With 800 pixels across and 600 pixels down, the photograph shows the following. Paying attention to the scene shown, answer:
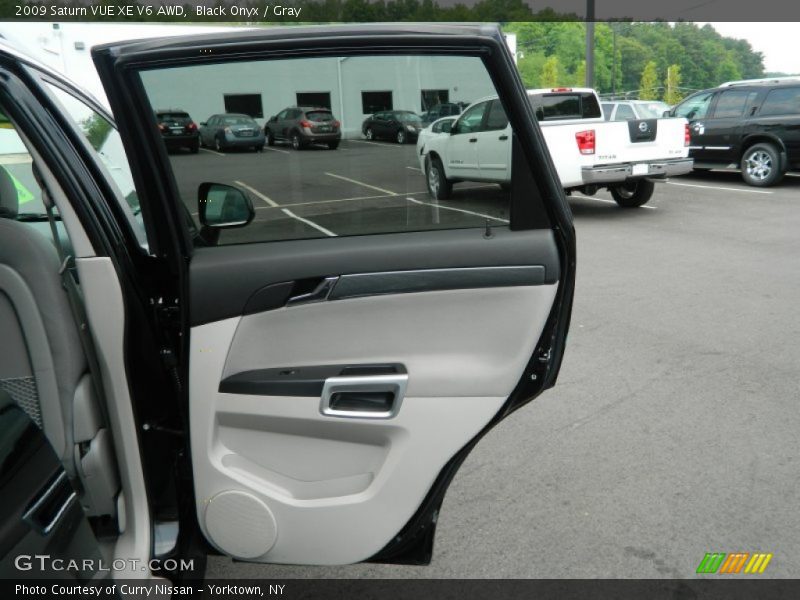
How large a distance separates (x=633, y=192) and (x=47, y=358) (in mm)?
10948

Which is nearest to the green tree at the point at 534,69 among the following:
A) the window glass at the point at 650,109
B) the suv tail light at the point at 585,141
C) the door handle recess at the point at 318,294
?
the window glass at the point at 650,109

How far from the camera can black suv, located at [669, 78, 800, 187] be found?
12578 millimetres

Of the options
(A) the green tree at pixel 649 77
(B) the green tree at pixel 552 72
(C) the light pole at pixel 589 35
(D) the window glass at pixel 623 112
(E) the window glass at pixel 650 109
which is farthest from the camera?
(A) the green tree at pixel 649 77

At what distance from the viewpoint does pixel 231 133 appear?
207 centimetres

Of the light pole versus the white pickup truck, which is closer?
the white pickup truck

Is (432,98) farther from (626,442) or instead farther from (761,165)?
(761,165)

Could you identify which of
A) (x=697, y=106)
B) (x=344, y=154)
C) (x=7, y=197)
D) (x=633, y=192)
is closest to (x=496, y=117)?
(x=344, y=154)

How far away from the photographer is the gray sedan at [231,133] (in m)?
2.02

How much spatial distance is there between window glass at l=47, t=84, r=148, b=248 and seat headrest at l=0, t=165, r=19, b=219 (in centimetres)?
30

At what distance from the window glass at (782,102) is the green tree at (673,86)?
104 feet

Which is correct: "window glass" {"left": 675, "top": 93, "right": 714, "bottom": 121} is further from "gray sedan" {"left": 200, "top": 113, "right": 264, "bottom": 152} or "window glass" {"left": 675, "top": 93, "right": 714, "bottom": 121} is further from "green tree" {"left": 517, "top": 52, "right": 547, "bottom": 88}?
"gray sedan" {"left": 200, "top": 113, "right": 264, "bottom": 152}

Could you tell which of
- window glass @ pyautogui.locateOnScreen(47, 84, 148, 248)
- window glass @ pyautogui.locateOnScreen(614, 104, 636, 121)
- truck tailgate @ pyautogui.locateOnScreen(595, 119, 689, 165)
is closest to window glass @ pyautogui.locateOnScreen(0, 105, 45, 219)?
window glass @ pyautogui.locateOnScreen(47, 84, 148, 248)

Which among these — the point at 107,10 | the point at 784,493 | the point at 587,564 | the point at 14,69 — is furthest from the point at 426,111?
the point at 107,10

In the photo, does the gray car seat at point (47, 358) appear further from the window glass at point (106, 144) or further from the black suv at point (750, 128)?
the black suv at point (750, 128)
